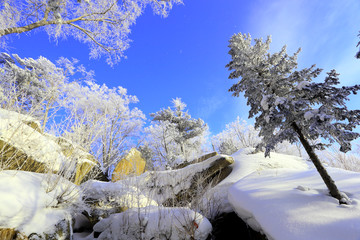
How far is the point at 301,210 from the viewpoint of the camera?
2.18 m

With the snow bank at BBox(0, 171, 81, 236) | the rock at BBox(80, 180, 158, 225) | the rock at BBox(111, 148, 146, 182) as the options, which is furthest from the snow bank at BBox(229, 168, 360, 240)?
Result: the rock at BBox(111, 148, 146, 182)

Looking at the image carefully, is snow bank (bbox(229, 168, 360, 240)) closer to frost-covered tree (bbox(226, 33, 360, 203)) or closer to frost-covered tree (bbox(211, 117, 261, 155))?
frost-covered tree (bbox(226, 33, 360, 203))

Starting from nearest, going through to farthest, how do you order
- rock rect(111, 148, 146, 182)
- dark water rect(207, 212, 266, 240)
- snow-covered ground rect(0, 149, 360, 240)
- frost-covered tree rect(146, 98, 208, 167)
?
snow-covered ground rect(0, 149, 360, 240)
dark water rect(207, 212, 266, 240)
rock rect(111, 148, 146, 182)
frost-covered tree rect(146, 98, 208, 167)

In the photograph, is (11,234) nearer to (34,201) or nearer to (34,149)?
(34,201)

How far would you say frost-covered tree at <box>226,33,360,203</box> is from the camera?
8.31ft

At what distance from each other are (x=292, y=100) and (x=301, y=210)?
6.18 feet

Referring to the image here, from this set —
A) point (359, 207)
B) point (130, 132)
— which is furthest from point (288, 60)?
point (130, 132)

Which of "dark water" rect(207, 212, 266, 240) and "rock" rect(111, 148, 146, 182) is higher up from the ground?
"rock" rect(111, 148, 146, 182)

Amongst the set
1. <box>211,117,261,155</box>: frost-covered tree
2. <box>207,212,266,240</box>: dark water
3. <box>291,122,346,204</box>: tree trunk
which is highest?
<box>211,117,261,155</box>: frost-covered tree

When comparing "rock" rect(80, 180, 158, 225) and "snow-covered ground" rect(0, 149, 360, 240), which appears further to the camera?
"rock" rect(80, 180, 158, 225)

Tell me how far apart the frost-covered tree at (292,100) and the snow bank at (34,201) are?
3.79m

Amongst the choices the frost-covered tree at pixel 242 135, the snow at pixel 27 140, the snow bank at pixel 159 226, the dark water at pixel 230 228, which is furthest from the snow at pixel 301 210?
the frost-covered tree at pixel 242 135

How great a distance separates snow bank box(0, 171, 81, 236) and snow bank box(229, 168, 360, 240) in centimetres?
308

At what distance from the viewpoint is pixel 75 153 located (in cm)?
289
